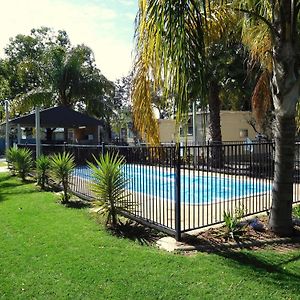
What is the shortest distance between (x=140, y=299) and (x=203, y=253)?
66.9 inches

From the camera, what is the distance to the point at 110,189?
6852 mm

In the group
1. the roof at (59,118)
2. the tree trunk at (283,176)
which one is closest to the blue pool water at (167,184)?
the tree trunk at (283,176)

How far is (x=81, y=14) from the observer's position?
7.73 meters

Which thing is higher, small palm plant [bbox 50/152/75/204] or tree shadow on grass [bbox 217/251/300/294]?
small palm plant [bbox 50/152/75/204]

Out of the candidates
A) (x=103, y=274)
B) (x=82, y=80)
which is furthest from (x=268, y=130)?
(x=103, y=274)

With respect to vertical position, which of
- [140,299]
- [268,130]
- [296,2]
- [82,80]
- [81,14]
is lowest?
[140,299]

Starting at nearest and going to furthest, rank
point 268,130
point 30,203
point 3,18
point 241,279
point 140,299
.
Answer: point 140,299, point 241,279, point 30,203, point 3,18, point 268,130

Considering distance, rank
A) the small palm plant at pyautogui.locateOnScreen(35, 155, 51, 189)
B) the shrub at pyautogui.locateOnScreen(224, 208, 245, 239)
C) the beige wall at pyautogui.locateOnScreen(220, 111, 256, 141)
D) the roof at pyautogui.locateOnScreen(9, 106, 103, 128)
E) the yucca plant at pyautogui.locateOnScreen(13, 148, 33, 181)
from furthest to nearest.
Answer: the beige wall at pyautogui.locateOnScreen(220, 111, 256, 141)
the roof at pyautogui.locateOnScreen(9, 106, 103, 128)
the yucca plant at pyautogui.locateOnScreen(13, 148, 33, 181)
the small palm plant at pyautogui.locateOnScreen(35, 155, 51, 189)
the shrub at pyautogui.locateOnScreen(224, 208, 245, 239)

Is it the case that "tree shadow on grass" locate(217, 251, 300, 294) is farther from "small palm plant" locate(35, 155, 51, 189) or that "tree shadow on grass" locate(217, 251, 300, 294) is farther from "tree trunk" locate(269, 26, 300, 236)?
"small palm plant" locate(35, 155, 51, 189)

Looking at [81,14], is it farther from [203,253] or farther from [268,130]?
[268,130]

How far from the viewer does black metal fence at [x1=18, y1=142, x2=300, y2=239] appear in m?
6.50

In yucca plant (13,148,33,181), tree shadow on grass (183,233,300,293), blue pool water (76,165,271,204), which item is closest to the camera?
tree shadow on grass (183,233,300,293)

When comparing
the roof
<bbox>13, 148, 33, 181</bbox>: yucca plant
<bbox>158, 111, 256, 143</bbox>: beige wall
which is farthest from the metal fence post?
<bbox>158, 111, 256, 143</bbox>: beige wall

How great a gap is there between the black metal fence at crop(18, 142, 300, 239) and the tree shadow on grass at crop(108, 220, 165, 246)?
0.15 m
